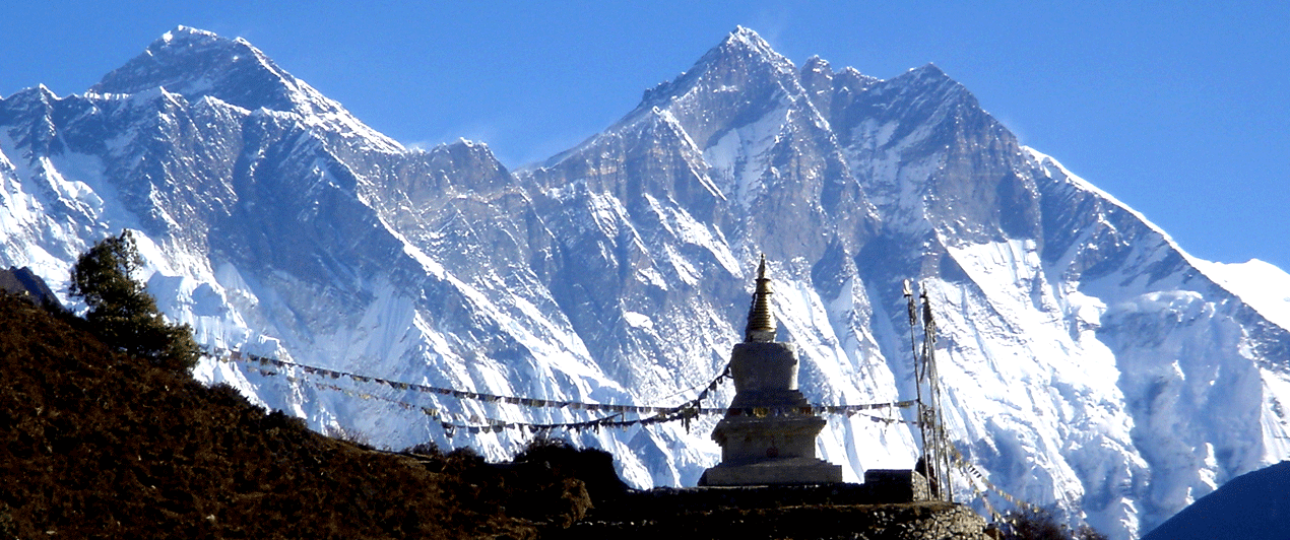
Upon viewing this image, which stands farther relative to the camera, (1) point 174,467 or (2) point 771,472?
(2) point 771,472

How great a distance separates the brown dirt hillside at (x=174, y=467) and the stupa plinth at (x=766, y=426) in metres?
8.03

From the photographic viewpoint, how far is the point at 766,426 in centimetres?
4650

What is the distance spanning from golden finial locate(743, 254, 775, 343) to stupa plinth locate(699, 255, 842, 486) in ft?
0.12

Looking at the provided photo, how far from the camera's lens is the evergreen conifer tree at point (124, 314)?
132 feet

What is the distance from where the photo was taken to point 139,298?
136ft

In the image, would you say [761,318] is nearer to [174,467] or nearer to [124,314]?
[124,314]

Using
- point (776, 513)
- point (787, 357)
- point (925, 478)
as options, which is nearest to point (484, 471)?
point (776, 513)

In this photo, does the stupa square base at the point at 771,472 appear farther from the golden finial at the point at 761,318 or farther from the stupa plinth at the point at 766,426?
the golden finial at the point at 761,318

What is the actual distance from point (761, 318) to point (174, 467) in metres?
21.1

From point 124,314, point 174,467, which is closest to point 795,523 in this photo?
point 174,467

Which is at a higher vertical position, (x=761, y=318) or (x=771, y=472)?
(x=761, y=318)

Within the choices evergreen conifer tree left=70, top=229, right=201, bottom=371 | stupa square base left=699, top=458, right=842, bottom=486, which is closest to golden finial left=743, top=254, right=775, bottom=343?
stupa square base left=699, top=458, right=842, bottom=486

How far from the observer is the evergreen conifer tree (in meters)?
40.2

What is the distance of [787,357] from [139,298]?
1624 cm
